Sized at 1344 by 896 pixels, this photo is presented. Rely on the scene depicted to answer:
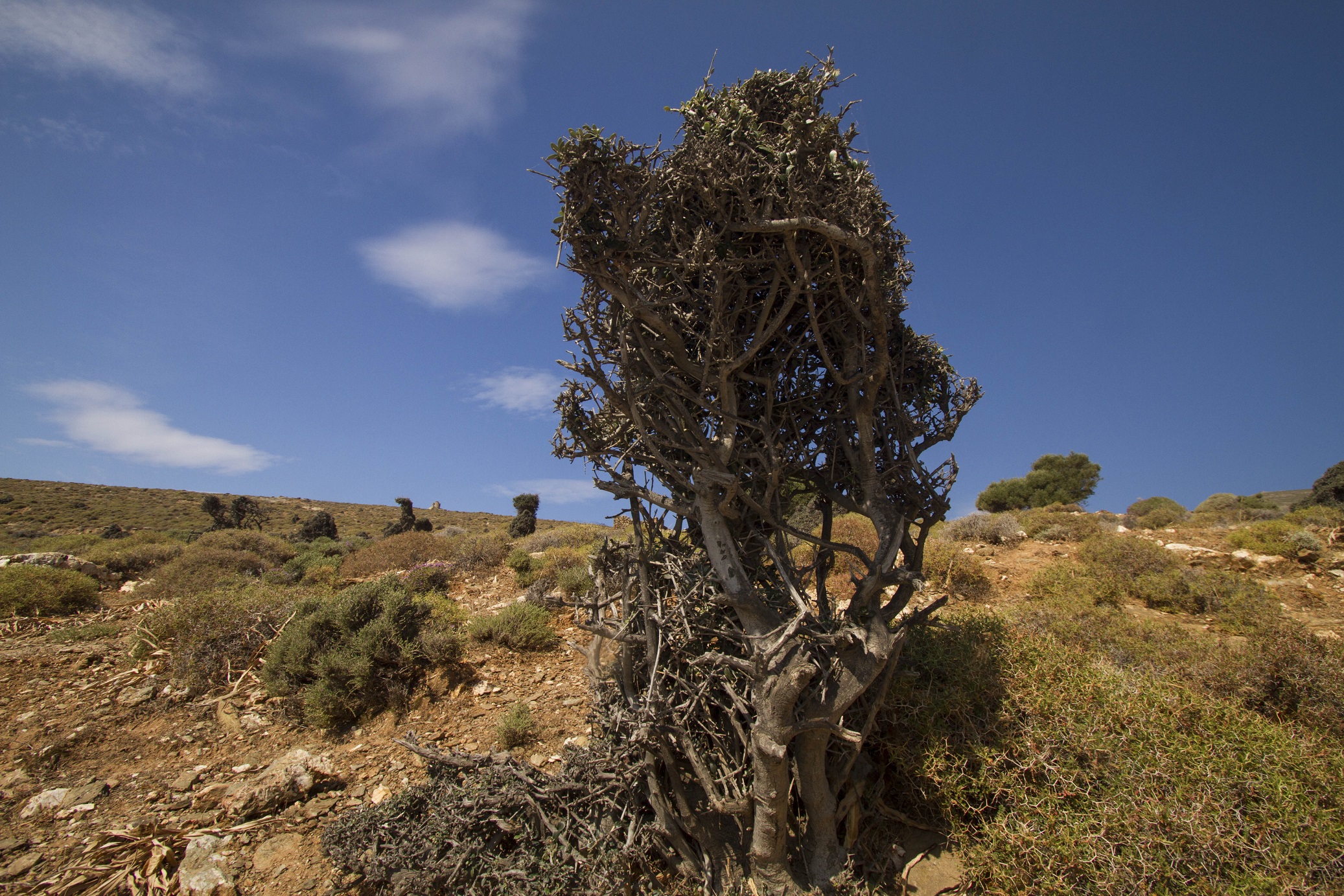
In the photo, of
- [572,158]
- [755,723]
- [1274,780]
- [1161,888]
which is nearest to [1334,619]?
[1274,780]

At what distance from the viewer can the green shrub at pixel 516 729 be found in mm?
6250

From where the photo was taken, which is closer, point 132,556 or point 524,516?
point 132,556

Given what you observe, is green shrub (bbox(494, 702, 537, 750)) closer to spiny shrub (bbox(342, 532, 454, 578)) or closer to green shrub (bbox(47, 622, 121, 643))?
green shrub (bbox(47, 622, 121, 643))

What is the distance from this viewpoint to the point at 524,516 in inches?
861

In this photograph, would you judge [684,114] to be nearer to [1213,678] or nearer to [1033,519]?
[1213,678]

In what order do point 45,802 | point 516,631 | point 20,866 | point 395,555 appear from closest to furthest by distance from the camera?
point 20,866
point 45,802
point 516,631
point 395,555

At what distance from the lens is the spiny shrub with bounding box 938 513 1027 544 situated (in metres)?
13.8

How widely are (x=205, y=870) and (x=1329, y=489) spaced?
2998 centimetres

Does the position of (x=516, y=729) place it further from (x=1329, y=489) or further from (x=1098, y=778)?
(x=1329, y=489)

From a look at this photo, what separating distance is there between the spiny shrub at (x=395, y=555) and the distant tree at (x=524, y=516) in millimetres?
3278

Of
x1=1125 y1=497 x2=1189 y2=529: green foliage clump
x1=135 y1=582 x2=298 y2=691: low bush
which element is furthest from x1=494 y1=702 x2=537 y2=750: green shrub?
x1=1125 y1=497 x2=1189 y2=529: green foliage clump

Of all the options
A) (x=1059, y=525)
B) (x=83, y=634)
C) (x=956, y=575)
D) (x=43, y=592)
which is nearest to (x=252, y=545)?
(x=43, y=592)

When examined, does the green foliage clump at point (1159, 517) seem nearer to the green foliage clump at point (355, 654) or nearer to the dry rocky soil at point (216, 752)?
the dry rocky soil at point (216, 752)

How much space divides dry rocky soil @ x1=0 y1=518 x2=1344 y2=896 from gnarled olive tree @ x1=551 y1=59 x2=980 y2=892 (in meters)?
1.27
